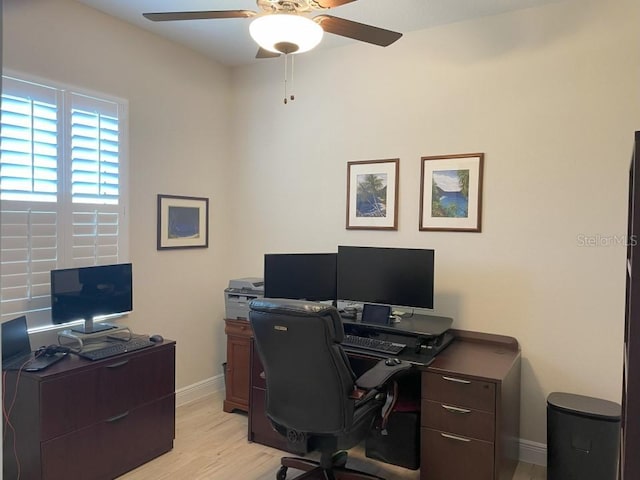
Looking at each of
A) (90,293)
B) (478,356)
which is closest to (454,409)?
(478,356)

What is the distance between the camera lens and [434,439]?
2523 millimetres

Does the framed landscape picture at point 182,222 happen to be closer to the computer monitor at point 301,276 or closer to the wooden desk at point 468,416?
the computer monitor at point 301,276

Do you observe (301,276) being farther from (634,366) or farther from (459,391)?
(634,366)

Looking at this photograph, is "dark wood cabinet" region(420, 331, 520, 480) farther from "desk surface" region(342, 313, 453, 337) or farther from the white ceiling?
the white ceiling

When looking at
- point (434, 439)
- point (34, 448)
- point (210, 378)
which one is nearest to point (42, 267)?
point (34, 448)

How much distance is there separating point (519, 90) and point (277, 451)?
9.22 feet

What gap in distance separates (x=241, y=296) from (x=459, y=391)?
1799 millimetres

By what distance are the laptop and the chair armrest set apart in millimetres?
1631

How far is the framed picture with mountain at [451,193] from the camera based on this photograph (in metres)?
3.09

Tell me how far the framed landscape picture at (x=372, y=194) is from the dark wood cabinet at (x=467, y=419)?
1.16m

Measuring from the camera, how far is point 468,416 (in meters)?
2.43

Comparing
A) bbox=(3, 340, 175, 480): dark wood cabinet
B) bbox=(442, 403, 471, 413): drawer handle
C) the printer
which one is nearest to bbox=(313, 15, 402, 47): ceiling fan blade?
bbox=(442, 403, 471, 413): drawer handle

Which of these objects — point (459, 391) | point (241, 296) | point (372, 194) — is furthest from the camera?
point (241, 296)

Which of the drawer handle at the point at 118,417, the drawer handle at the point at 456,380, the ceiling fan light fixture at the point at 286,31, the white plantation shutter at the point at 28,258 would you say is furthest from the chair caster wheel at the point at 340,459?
the ceiling fan light fixture at the point at 286,31
